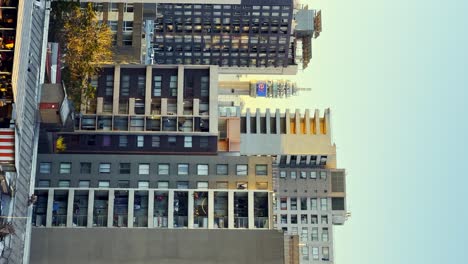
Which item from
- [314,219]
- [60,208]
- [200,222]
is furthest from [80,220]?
[314,219]

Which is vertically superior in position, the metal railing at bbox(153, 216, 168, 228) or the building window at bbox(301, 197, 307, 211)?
the building window at bbox(301, 197, 307, 211)

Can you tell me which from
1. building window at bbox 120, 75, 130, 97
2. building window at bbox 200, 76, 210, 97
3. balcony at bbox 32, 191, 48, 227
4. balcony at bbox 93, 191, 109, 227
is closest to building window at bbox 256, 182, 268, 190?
balcony at bbox 93, 191, 109, 227

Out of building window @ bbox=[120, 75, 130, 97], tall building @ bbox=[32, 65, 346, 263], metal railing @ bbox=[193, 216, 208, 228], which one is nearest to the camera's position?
metal railing @ bbox=[193, 216, 208, 228]

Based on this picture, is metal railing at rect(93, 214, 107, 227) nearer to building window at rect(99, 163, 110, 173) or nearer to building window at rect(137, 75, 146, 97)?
building window at rect(99, 163, 110, 173)

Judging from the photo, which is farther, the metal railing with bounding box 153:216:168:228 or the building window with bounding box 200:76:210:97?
the building window with bounding box 200:76:210:97

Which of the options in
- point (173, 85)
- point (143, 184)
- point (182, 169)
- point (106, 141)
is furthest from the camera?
point (173, 85)

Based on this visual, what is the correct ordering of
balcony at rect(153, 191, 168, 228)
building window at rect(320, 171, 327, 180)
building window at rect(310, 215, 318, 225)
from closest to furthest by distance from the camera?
balcony at rect(153, 191, 168, 228) < building window at rect(320, 171, 327, 180) < building window at rect(310, 215, 318, 225)

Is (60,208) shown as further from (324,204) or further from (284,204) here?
(324,204)

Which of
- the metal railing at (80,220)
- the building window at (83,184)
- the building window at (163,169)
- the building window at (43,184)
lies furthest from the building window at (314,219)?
the metal railing at (80,220)
